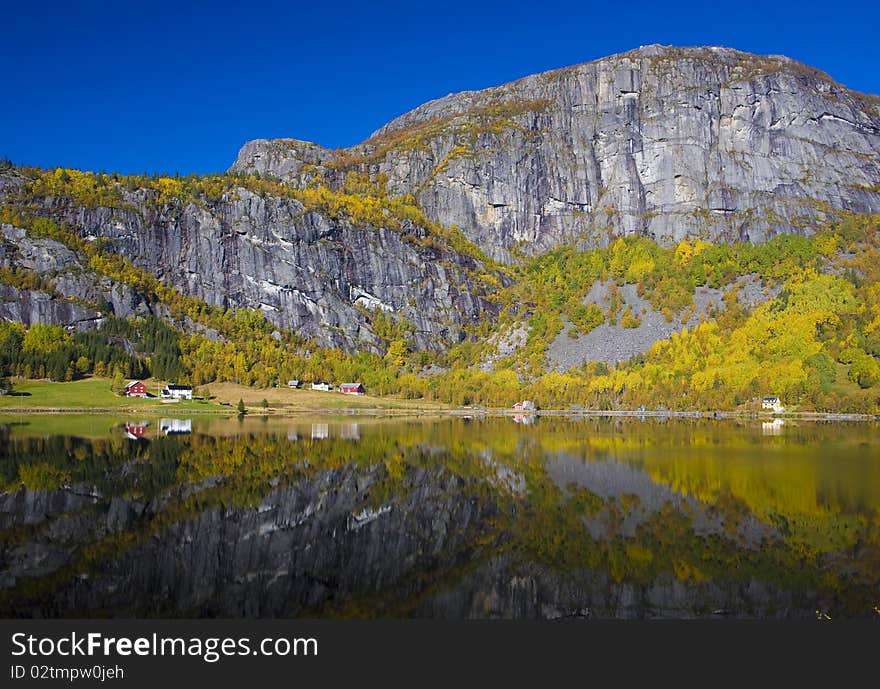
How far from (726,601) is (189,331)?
18007 cm

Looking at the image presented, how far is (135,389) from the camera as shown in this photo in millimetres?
137250

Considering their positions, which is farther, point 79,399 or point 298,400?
point 298,400

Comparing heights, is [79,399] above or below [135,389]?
below

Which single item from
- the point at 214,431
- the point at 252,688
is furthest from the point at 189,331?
the point at 252,688

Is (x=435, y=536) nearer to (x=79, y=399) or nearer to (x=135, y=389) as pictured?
(x=79, y=399)

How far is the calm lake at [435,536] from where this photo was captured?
1994 centimetres

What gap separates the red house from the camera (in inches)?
5344

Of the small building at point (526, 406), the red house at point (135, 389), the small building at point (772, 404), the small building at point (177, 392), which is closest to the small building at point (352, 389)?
the small building at point (177, 392)

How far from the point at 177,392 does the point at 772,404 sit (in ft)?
335

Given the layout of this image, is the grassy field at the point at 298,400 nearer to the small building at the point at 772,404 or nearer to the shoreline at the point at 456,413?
the shoreline at the point at 456,413

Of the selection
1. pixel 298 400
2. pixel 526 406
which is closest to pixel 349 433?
pixel 526 406

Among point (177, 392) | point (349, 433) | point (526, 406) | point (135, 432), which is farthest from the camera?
point (526, 406)

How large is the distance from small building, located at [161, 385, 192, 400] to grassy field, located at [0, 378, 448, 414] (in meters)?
2.99

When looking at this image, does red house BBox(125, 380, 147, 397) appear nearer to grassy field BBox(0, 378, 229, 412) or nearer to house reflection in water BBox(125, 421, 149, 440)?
grassy field BBox(0, 378, 229, 412)
